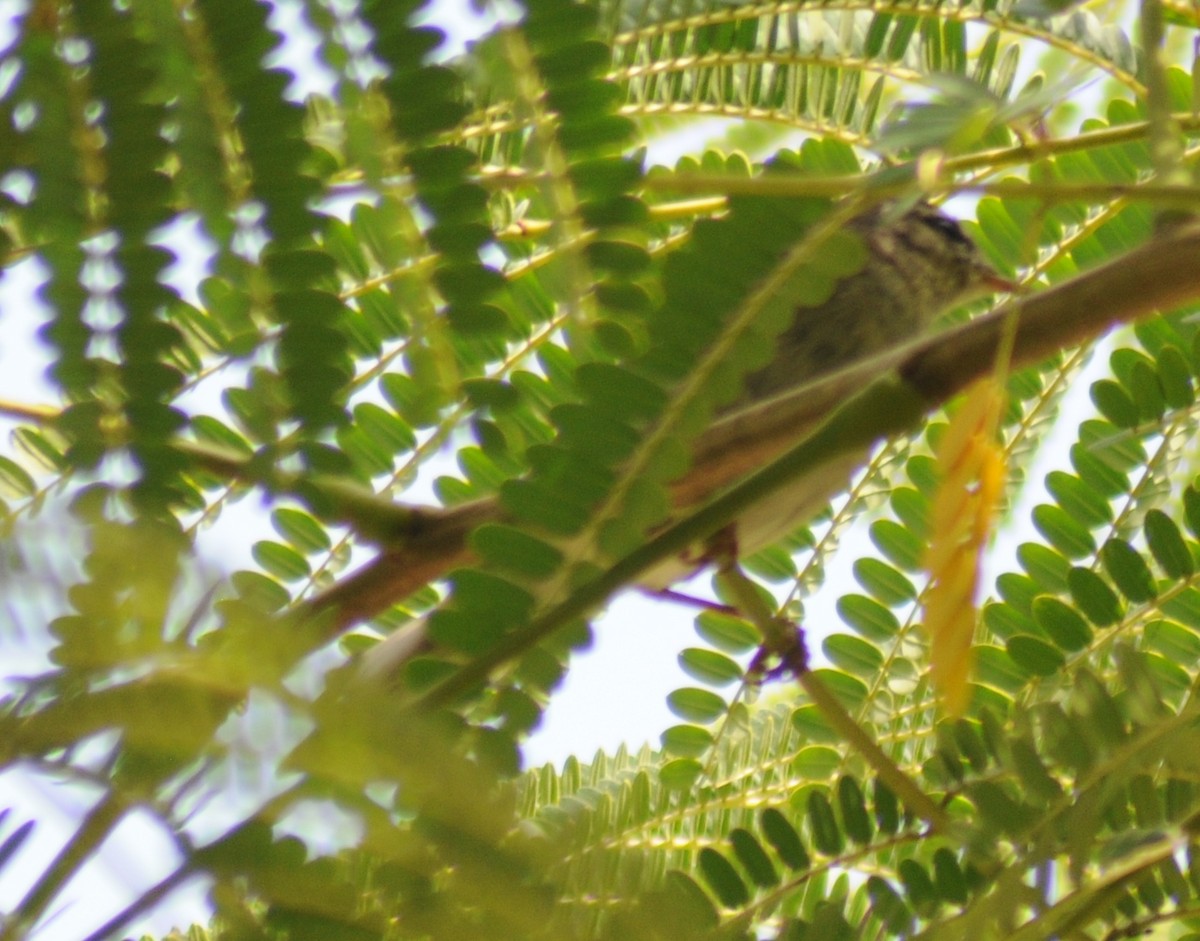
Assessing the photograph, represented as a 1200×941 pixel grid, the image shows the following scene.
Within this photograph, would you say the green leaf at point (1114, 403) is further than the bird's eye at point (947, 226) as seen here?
No

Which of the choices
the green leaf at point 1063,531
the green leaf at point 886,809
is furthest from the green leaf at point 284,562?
the green leaf at point 1063,531

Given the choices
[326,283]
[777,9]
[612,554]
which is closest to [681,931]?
[612,554]

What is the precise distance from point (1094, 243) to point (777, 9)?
462 mm

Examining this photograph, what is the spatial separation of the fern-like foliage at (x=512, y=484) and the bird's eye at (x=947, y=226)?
2.57 feet

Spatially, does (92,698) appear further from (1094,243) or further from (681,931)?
(1094,243)

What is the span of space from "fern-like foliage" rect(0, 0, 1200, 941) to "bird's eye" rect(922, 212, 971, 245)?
782 mm

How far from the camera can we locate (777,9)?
5.10ft

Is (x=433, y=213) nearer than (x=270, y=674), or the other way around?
(x=270, y=674)

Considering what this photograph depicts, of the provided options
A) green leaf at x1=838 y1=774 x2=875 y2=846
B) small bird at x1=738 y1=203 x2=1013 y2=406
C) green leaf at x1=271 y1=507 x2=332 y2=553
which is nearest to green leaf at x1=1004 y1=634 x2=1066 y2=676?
green leaf at x1=838 y1=774 x2=875 y2=846

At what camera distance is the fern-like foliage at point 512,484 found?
0.47m

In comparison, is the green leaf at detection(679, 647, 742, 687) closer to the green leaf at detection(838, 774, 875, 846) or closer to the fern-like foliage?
the fern-like foliage

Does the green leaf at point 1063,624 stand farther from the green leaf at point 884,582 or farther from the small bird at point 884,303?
the small bird at point 884,303

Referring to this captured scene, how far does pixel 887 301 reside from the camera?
8.27 feet

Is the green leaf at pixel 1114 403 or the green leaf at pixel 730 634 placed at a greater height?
the green leaf at pixel 730 634
